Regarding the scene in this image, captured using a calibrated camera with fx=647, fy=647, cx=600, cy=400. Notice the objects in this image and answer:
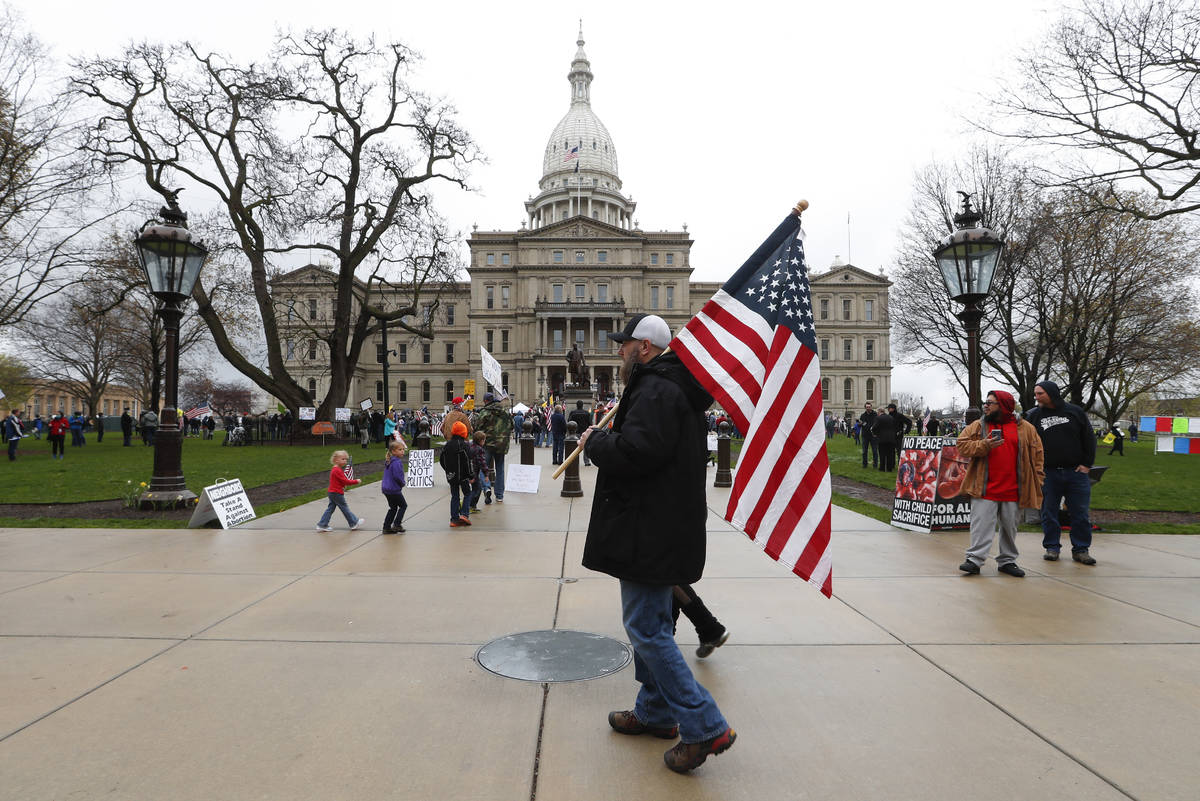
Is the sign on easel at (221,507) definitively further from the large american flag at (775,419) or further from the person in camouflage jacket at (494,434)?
the large american flag at (775,419)

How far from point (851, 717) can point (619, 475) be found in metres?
1.75

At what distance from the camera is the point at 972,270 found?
870cm

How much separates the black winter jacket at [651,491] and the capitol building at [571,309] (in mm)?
65701

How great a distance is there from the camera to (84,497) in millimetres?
A: 11570

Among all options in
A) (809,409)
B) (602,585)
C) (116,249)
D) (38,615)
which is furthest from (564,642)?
(116,249)

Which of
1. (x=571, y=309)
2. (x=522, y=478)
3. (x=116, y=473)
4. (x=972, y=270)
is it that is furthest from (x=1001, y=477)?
(x=571, y=309)

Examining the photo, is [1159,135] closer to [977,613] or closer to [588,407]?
[977,613]

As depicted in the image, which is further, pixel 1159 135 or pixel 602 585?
pixel 1159 135

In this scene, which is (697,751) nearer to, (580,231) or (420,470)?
(420,470)

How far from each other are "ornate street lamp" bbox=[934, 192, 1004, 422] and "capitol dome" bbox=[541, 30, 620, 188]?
8866 cm

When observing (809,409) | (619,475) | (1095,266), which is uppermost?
(1095,266)

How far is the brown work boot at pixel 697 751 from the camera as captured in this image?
2695 millimetres

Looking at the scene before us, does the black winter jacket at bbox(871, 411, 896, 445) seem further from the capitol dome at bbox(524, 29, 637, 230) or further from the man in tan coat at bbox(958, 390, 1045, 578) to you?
the capitol dome at bbox(524, 29, 637, 230)

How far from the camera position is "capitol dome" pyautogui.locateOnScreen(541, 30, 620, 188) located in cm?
9438
